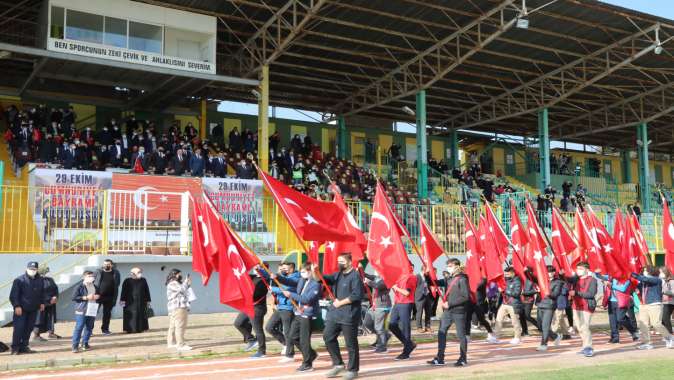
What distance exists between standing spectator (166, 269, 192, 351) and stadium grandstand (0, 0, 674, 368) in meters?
A: 4.00

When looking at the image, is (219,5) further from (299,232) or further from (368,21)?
(299,232)

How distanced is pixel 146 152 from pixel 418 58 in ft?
41.3

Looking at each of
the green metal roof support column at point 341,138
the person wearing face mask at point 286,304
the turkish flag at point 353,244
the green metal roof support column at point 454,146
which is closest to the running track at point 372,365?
the person wearing face mask at point 286,304

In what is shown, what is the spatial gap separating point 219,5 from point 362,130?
730 inches

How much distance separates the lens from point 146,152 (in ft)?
85.8

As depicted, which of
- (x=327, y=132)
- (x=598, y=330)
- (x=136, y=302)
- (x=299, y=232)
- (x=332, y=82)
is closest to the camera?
(x=299, y=232)

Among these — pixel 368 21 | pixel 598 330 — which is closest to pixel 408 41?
pixel 368 21

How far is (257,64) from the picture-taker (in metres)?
29.0

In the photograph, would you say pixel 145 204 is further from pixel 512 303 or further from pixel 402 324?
pixel 512 303

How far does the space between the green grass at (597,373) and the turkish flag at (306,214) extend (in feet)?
9.12

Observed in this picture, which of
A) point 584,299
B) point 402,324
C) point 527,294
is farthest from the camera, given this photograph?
point 527,294

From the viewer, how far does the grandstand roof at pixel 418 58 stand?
26858mm

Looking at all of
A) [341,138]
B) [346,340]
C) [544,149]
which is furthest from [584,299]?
[341,138]

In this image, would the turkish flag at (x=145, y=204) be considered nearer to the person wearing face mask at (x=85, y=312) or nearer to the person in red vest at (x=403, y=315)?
the person wearing face mask at (x=85, y=312)
